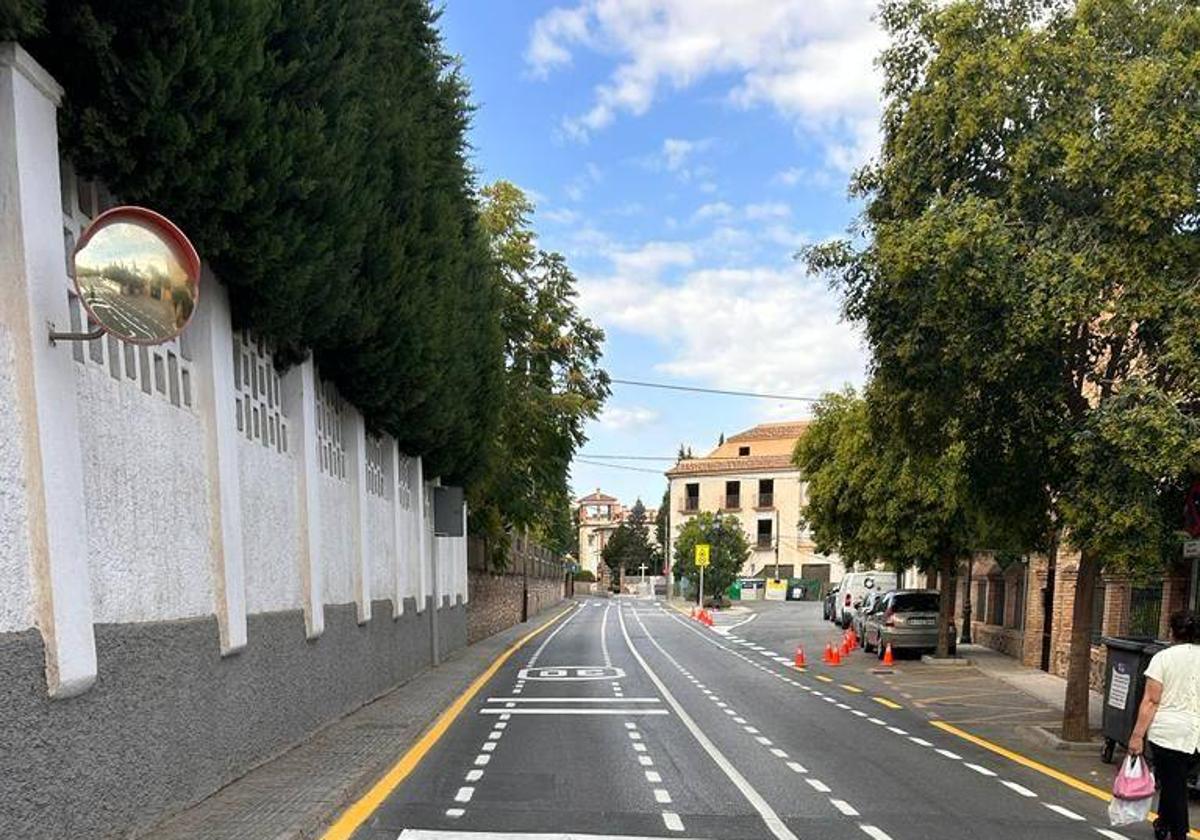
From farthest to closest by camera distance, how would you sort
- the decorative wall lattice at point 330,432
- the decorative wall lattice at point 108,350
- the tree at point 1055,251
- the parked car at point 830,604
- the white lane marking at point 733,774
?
the parked car at point 830,604
the decorative wall lattice at point 330,432
the tree at point 1055,251
the white lane marking at point 733,774
the decorative wall lattice at point 108,350

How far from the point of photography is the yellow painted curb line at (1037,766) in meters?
9.11

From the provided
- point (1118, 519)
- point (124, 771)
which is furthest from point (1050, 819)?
point (124, 771)

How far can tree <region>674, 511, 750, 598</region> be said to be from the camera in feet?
211

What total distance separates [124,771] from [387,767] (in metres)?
3.64

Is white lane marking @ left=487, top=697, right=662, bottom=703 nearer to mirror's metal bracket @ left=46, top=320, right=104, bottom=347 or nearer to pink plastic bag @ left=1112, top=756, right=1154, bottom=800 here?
pink plastic bag @ left=1112, top=756, right=1154, bottom=800

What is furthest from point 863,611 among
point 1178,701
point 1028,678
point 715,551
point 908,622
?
point 715,551

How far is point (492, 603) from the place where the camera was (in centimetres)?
3322

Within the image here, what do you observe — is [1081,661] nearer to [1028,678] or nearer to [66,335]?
[1028,678]

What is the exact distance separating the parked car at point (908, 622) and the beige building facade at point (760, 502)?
55.1m

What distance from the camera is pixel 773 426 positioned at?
91438 mm

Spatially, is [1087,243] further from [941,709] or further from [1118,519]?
[941,709]

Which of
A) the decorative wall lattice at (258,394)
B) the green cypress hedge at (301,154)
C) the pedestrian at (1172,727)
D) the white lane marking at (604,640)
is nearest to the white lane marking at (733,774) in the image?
the pedestrian at (1172,727)

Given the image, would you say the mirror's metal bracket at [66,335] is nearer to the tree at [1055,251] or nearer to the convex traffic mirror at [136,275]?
the convex traffic mirror at [136,275]

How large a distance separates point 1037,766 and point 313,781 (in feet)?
25.2
